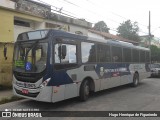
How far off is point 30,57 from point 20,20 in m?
8.60

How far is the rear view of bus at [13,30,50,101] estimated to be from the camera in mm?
8625

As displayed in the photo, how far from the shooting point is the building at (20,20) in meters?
14.3

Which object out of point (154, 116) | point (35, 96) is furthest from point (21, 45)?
point (154, 116)

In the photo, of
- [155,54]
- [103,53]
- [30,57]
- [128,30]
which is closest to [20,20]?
[103,53]

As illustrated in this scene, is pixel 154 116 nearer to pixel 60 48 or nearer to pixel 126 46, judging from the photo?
pixel 60 48

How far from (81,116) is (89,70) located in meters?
3.14

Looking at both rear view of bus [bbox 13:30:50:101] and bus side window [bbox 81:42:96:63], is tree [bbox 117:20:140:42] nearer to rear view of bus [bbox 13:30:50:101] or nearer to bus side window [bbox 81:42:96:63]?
bus side window [bbox 81:42:96:63]

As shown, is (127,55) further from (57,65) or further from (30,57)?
(30,57)

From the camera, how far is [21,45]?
9.75m

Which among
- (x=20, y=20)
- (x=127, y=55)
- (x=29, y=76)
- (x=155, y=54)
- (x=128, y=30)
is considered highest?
(x=128, y=30)

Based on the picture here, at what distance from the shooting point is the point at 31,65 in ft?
29.4

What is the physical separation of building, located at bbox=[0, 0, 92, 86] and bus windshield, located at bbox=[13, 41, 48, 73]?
176 inches

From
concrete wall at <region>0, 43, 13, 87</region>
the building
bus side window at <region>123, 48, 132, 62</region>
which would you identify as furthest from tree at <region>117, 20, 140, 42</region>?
concrete wall at <region>0, 43, 13, 87</region>

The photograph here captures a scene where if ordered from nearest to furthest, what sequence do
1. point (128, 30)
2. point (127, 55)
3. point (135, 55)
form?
point (127, 55), point (135, 55), point (128, 30)
